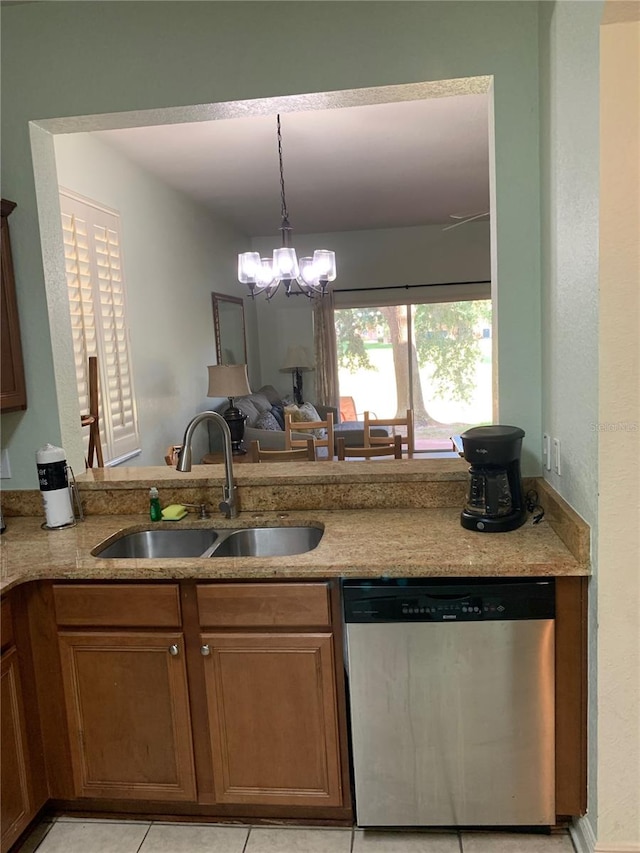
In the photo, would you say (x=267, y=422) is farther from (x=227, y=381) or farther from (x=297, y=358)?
(x=297, y=358)

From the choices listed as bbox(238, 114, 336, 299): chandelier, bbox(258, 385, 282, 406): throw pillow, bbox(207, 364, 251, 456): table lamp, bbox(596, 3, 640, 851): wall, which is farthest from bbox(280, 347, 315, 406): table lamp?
bbox(596, 3, 640, 851): wall

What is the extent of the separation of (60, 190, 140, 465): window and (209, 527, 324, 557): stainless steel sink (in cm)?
158

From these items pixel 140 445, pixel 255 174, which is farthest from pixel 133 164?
pixel 140 445

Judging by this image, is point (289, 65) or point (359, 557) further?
point (289, 65)

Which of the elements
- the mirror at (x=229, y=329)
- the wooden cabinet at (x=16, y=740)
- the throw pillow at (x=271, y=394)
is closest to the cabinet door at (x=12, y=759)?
the wooden cabinet at (x=16, y=740)

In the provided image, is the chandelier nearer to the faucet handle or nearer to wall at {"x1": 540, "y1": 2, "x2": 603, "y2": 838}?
the faucet handle

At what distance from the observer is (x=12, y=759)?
1.79m

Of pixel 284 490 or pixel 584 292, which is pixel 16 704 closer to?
pixel 284 490

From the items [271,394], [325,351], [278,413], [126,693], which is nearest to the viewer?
[126,693]

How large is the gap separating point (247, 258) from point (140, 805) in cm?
341

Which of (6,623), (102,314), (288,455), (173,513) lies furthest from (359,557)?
(102,314)

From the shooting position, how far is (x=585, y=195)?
154cm

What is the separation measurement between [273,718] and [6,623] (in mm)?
837

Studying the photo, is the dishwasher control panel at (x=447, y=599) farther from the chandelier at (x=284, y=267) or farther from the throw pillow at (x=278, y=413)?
the throw pillow at (x=278, y=413)
